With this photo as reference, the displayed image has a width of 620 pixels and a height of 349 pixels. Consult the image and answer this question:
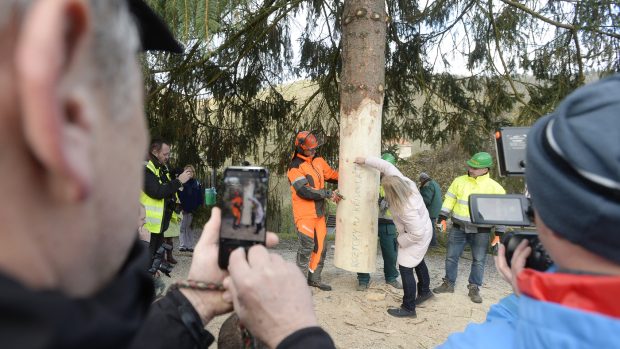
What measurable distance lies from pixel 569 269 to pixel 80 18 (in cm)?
99

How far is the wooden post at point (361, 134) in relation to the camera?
4277 mm

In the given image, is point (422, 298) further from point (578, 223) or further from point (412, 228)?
point (578, 223)

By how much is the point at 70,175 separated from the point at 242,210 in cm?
69

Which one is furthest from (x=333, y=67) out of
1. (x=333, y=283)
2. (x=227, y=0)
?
(x=227, y=0)

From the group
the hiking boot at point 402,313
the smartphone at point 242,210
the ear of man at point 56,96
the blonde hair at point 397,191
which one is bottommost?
the hiking boot at point 402,313

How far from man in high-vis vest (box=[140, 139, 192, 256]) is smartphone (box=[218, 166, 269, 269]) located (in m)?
4.04

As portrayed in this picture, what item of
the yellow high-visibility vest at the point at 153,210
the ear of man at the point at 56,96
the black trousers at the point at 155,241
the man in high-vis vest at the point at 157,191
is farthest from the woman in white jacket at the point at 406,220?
the ear of man at the point at 56,96

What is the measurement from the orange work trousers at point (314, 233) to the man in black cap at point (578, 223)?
4376mm

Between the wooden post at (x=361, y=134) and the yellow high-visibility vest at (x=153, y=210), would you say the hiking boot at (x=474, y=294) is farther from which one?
the yellow high-visibility vest at (x=153, y=210)

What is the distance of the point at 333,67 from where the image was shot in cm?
620

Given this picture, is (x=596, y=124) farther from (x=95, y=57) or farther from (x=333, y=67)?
(x=333, y=67)

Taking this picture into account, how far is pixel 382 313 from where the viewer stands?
4504mm

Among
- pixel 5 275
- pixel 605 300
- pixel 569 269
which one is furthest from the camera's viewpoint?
pixel 569 269

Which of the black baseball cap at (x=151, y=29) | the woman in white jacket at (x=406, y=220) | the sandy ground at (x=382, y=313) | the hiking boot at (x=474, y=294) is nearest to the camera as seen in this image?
the black baseball cap at (x=151, y=29)
